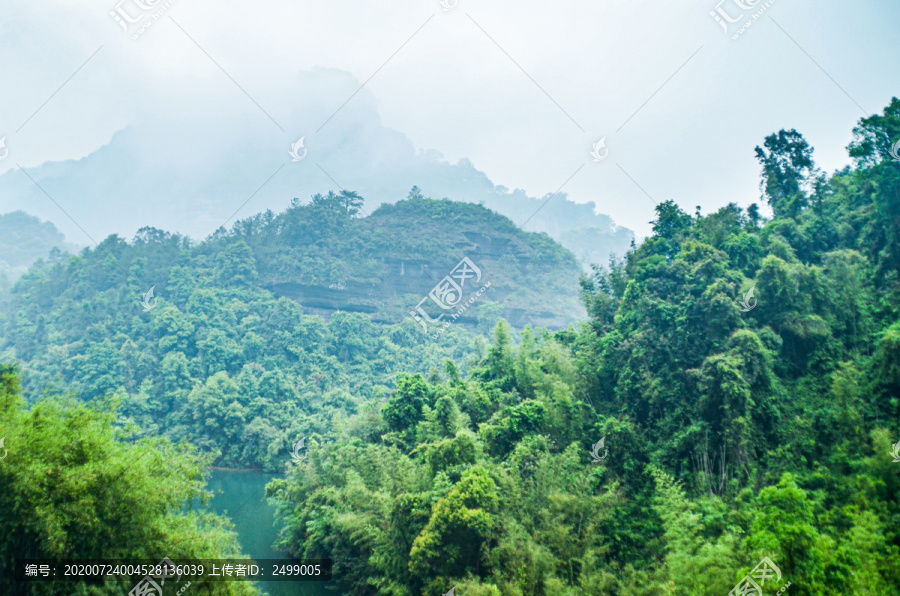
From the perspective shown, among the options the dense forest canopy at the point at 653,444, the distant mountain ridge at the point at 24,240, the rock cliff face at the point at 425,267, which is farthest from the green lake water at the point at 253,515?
the distant mountain ridge at the point at 24,240

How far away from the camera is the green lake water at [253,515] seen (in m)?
12.3

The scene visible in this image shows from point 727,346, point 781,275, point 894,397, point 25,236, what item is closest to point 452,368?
point 727,346

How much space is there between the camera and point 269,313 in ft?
111

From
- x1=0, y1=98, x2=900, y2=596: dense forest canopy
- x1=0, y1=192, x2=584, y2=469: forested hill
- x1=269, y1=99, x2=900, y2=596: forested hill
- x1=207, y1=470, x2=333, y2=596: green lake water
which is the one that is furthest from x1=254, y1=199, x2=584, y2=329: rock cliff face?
x1=269, y1=99, x2=900, y2=596: forested hill

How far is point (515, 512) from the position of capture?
898 centimetres

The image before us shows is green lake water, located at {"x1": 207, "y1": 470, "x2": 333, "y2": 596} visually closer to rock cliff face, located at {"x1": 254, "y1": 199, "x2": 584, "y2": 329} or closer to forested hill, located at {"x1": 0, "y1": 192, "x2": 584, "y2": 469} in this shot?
forested hill, located at {"x1": 0, "y1": 192, "x2": 584, "y2": 469}

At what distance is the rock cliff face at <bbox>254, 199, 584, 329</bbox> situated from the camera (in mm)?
39250

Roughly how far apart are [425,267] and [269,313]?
14.7 m

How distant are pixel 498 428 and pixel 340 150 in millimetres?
91899

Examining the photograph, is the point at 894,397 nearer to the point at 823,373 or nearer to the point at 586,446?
the point at 823,373

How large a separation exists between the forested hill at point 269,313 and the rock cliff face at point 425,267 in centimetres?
13

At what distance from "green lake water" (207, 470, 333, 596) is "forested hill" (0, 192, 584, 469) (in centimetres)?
109

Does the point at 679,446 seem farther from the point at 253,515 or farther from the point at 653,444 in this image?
the point at 253,515

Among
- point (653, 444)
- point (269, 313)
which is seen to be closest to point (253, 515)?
point (653, 444)
